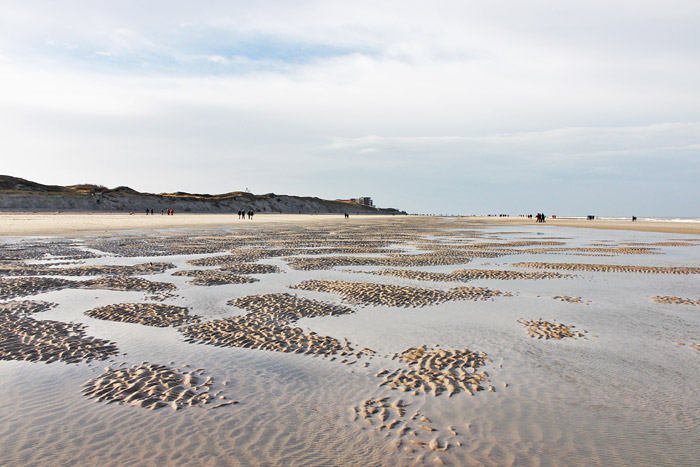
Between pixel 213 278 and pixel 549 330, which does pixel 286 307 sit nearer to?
pixel 213 278

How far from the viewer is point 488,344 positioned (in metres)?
7.54

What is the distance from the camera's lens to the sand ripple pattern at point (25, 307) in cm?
952

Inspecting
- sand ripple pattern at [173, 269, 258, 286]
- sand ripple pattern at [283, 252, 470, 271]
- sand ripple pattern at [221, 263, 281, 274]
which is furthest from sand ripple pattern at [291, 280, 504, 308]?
sand ripple pattern at [283, 252, 470, 271]

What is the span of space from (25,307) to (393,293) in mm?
8951

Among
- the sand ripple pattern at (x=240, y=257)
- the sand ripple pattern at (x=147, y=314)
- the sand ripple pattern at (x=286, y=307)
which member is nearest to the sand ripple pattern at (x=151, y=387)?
the sand ripple pattern at (x=147, y=314)

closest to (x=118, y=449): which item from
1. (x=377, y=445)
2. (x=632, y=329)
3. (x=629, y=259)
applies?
(x=377, y=445)

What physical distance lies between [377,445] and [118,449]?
8.35 feet

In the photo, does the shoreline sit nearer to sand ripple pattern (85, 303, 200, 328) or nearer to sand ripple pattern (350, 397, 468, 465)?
sand ripple pattern (85, 303, 200, 328)

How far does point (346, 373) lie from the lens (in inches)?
244

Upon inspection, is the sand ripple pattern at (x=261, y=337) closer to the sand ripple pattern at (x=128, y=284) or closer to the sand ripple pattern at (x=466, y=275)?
the sand ripple pattern at (x=128, y=284)

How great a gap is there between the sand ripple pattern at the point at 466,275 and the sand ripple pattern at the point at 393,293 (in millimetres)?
1738

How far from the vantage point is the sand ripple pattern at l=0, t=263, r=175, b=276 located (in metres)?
14.6

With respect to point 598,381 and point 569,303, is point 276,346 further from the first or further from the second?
point 569,303

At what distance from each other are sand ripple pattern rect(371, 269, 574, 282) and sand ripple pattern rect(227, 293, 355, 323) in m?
4.88
